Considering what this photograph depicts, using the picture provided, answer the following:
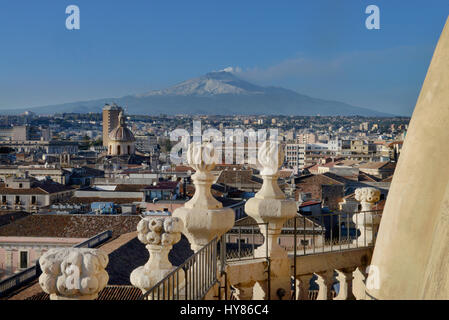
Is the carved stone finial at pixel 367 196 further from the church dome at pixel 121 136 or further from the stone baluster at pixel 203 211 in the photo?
the church dome at pixel 121 136

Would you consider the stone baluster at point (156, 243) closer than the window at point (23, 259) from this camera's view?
Yes

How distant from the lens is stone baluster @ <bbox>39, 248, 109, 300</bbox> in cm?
353

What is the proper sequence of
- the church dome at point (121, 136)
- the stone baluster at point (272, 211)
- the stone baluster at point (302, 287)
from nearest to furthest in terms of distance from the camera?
the stone baluster at point (272, 211)
the stone baluster at point (302, 287)
the church dome at point (121, 136)

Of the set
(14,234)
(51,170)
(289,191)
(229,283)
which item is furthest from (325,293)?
(51,170)

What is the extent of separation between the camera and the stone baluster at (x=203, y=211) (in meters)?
5.20

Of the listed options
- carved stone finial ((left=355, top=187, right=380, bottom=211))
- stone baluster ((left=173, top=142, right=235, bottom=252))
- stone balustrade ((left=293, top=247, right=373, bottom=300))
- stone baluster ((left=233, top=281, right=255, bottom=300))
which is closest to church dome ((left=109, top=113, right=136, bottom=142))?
carved stone finial ((left=355, top=187, right=380, bottom=211))

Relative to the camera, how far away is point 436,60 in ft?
13.5

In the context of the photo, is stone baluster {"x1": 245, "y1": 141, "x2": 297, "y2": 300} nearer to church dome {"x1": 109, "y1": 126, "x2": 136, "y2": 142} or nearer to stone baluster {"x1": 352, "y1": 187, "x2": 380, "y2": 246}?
stone baluster {"x1": 352, "y1": 187, "x2": 380, "y2": 246}

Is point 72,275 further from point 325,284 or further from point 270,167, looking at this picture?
point 325,284

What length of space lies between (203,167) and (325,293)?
2287mm

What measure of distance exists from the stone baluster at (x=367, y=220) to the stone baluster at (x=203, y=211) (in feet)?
8.49

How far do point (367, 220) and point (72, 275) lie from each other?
4608 mm

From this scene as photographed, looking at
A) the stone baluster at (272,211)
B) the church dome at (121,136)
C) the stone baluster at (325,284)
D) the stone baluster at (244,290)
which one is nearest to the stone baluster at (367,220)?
the stone baluster at (325,284)

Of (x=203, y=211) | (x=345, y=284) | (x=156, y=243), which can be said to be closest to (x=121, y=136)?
(x=345, y=284)
